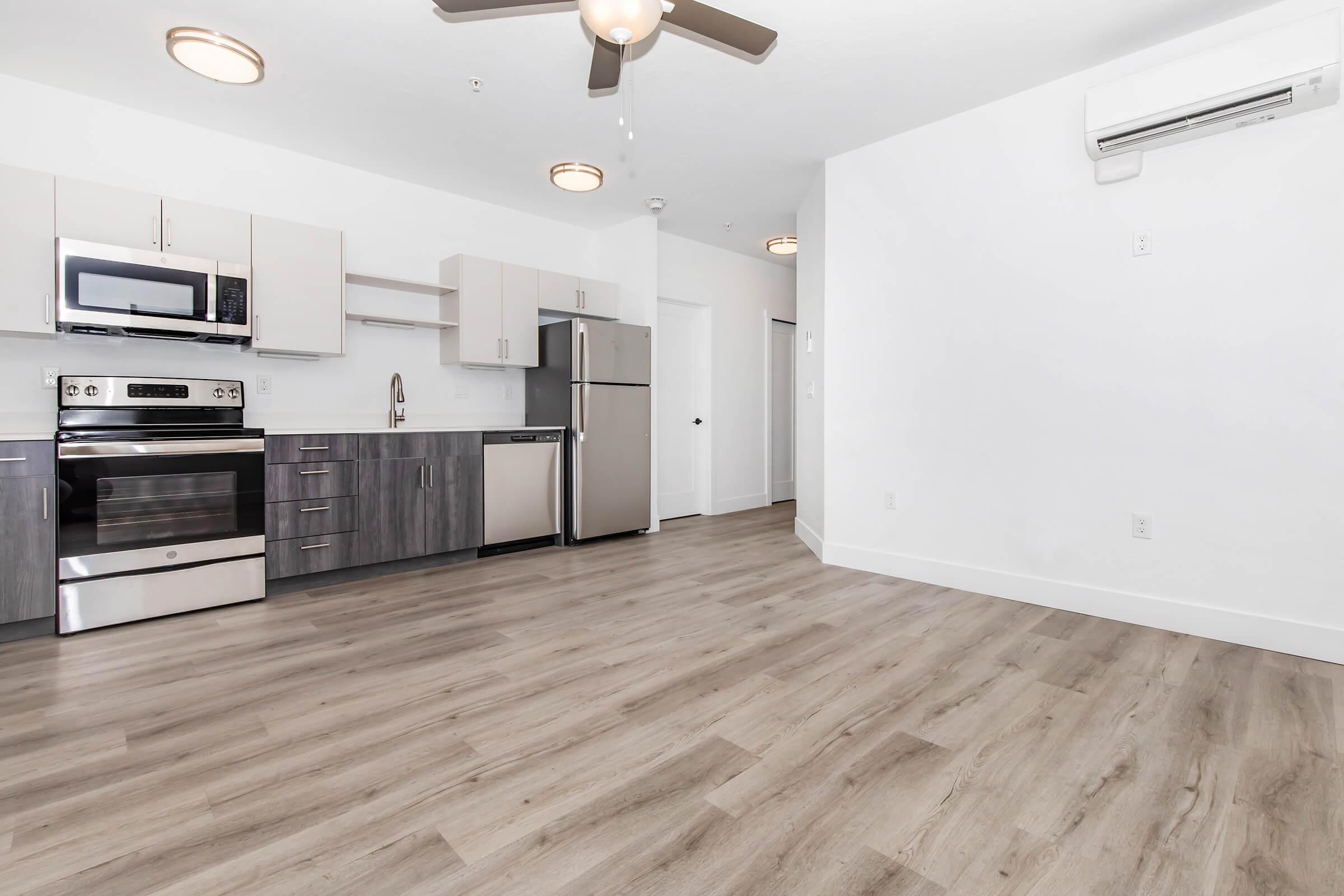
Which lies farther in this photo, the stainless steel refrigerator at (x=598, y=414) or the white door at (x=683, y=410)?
the white door at (x=683, y=410)

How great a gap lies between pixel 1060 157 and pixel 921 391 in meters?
1.34

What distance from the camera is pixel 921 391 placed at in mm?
3666

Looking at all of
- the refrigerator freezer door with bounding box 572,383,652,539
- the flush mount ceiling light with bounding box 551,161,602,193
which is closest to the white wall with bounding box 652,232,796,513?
the refrigerator freezer door with bounding box 572,383,652,539

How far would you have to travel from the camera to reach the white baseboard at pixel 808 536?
14.2 feet

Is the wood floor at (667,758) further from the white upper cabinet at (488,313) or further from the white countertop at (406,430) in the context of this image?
the white upper cabinet at (488,313)

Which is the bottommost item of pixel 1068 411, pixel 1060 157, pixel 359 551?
pixel 359 551

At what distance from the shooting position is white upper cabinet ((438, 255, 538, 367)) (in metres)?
4.43

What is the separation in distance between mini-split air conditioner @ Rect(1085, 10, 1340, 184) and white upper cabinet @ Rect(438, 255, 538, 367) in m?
3.62

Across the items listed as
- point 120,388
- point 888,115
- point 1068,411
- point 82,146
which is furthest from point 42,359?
point 1068,411

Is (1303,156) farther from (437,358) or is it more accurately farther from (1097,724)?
(437,358)

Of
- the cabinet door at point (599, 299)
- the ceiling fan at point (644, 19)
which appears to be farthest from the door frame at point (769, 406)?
the ceiling fan at point (644, 19)

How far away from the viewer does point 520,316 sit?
4.72 m

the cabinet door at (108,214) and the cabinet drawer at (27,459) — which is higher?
the cabinet door at (108,214)

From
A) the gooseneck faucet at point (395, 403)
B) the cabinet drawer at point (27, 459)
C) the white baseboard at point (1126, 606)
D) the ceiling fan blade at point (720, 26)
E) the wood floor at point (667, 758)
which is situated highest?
the ceiling fan blade at point (720, 26)
